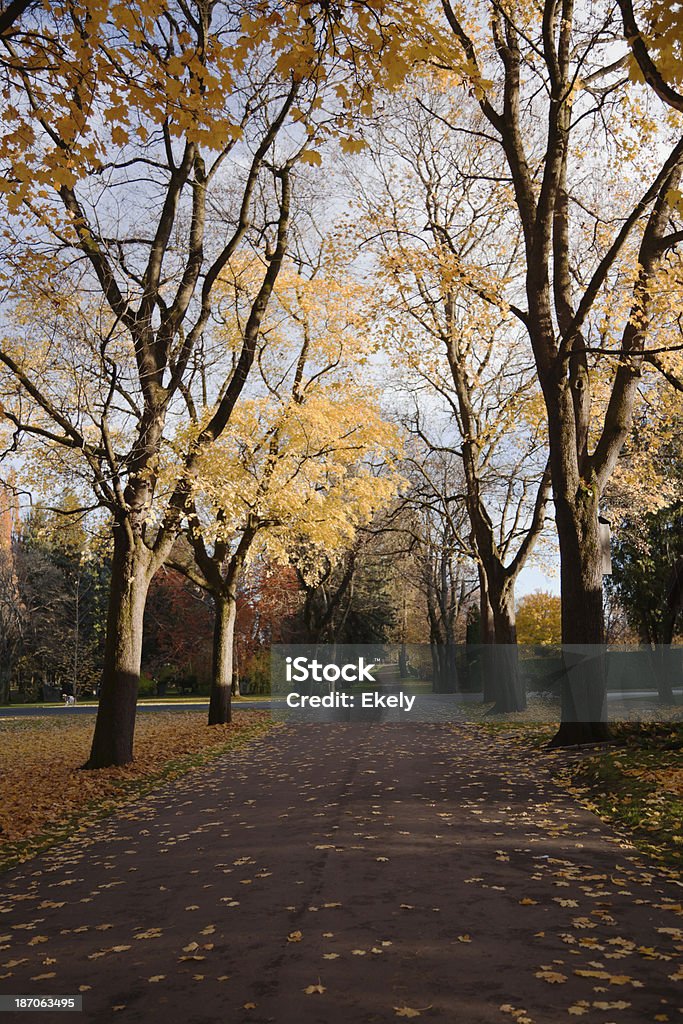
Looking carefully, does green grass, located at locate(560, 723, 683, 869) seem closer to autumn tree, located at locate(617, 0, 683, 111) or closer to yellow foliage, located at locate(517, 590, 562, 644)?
autumn tree, located at locate(617, 0, 683, 111)

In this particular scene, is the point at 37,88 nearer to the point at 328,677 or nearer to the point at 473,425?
the point at 473,425

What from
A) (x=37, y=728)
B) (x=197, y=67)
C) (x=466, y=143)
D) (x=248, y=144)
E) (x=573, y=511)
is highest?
(x=466, y=143)

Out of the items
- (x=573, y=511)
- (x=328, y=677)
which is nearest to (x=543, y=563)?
(x=328, y=677)

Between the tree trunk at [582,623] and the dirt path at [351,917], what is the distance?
3.64 meters

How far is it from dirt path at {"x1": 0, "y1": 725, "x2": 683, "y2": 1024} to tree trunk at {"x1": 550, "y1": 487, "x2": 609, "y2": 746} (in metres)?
3.64

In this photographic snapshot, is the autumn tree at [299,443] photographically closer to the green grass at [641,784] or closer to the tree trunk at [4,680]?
the green grass at [641,784]

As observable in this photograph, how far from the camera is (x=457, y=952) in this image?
4473 mm

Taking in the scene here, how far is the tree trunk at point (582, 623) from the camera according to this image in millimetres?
12766

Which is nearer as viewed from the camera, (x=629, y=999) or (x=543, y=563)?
(x=629, y=999)

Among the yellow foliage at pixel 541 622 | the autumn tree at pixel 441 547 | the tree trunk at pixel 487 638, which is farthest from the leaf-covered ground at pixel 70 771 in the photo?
the yellow foliage at pixel 541 622

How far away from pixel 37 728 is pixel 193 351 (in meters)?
15.4

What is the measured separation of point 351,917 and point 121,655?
8.94 metres

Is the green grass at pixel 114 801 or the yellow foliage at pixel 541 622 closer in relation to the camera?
the green grass at pixel 114 801

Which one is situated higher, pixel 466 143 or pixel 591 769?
pixel 466 143
